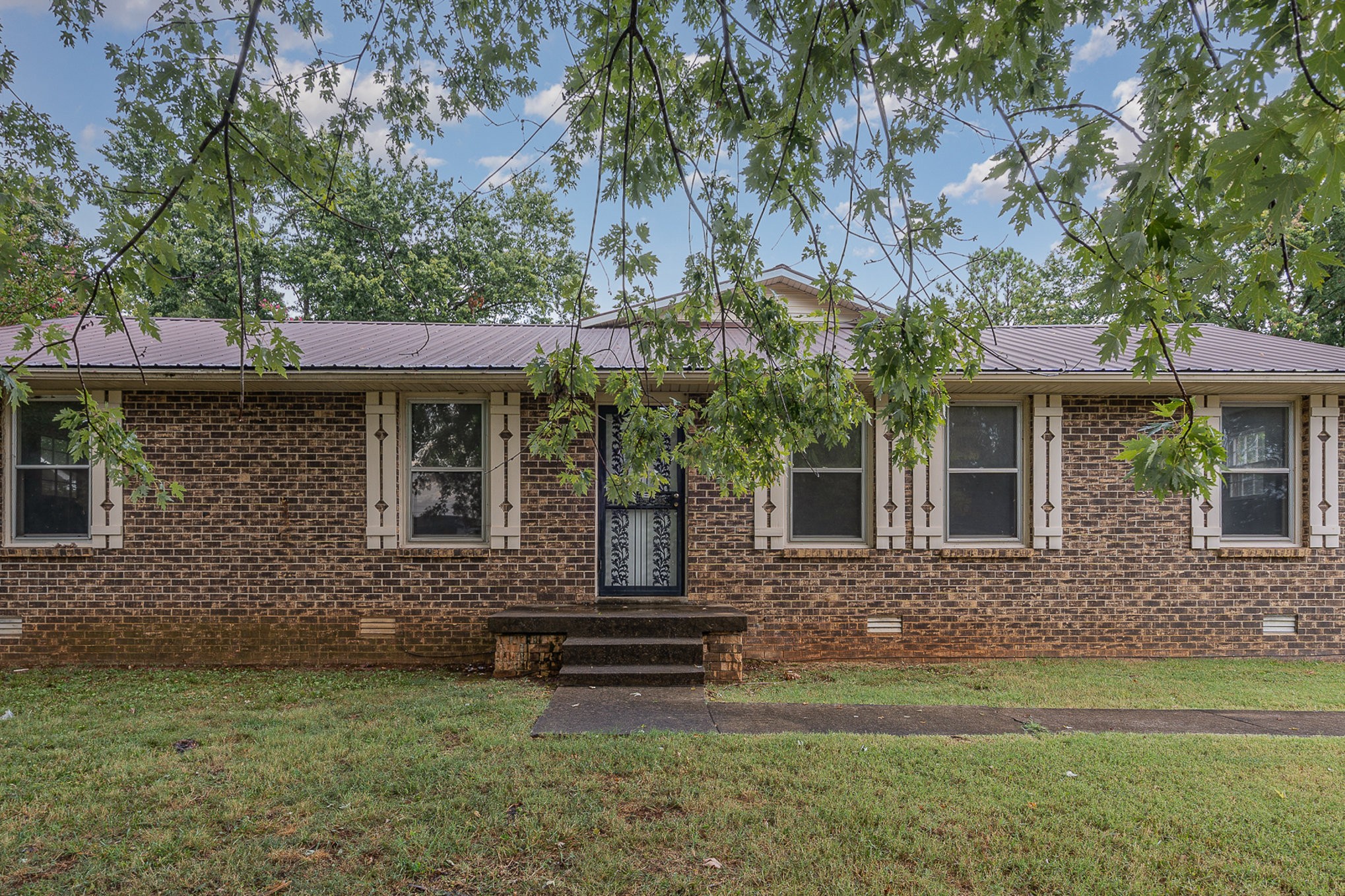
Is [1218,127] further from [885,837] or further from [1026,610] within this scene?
[1026,610]

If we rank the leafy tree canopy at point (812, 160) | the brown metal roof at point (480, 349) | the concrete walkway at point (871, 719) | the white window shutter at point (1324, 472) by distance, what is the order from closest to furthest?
the leafy tree canopy at point (812, 160) < the concrete walkway at point (871, 719) < the brown metal roof at point (480, 349) < the white window shutter at point (1324, 472)

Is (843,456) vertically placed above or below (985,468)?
above

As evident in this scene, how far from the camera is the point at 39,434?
691 cm

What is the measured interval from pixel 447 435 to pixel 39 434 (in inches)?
161

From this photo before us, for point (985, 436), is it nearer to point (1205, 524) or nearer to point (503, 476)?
point (1205, 524)

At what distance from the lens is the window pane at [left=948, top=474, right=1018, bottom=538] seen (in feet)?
24.2

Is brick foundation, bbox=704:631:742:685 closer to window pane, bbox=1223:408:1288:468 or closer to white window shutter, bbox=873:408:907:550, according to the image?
white window shutter, bbox=873:408:907:550

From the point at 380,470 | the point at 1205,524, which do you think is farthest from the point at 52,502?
the point at 1205,524

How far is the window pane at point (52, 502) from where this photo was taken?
22.8ft

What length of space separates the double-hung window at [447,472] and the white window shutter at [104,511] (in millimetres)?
2862

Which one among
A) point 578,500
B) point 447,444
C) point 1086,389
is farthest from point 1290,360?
point 447,444

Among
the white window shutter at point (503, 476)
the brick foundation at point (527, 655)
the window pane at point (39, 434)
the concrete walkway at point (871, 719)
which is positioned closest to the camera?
the concrete walkway at point (871, 719)

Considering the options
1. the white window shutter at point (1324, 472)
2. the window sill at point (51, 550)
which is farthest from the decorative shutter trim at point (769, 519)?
the window sill at point (51, 550)

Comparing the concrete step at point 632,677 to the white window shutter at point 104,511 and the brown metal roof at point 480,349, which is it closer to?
the brown metal roof at point 480,349
